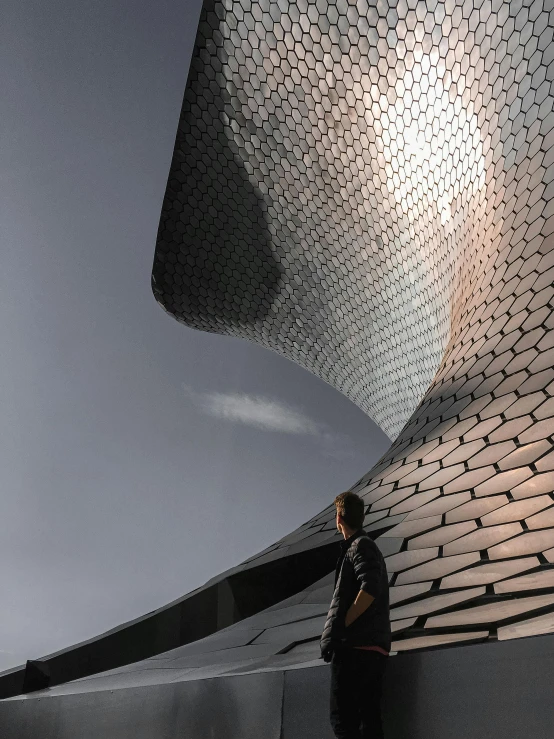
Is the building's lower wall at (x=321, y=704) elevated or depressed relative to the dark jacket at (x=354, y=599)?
depressed

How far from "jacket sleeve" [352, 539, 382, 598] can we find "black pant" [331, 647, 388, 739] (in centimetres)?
16

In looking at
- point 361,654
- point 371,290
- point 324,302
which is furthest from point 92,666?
point 324,302

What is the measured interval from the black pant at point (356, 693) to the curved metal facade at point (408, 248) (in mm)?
473

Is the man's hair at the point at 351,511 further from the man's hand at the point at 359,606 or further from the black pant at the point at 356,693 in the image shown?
the black pant at the point at 356,693

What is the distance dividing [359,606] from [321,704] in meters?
0.39

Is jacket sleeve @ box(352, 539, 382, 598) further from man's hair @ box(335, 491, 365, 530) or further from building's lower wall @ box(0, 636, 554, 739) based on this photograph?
building's lower wall @ box(0, 636, 554, 739)

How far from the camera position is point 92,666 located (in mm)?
4953

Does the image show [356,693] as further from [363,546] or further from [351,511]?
[351,511]

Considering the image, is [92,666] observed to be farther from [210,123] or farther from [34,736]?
[210,123]

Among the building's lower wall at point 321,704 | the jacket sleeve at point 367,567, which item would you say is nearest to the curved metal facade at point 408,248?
the building's lower wall at point 321,704

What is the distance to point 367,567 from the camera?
1.91m

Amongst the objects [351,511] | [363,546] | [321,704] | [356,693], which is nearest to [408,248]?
[351,511]

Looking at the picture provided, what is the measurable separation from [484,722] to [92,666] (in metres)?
4.01

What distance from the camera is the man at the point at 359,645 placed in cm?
179
